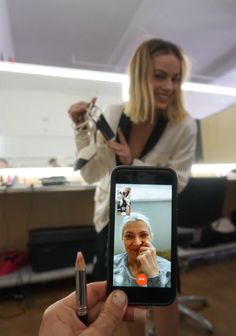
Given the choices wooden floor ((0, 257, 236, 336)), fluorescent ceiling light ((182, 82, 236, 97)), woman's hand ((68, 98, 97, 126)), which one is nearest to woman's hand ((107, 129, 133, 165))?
woman's hand ((68, 98, 97, 126))

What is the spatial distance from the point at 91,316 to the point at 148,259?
10 centimetres

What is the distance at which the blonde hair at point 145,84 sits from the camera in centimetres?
66

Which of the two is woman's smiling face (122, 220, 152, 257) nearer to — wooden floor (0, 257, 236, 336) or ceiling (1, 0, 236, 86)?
wooden floor (0, 257, 236, 336)

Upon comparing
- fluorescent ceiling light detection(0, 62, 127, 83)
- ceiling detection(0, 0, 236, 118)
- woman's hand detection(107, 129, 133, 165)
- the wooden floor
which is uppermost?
ceiling detection(0, 0, 236, 118)

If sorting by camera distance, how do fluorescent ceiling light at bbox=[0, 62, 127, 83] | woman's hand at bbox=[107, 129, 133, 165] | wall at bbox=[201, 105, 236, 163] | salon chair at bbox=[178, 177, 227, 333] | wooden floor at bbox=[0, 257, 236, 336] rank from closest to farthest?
woman's hand at bbox=[107, 129, 133, 165] < wooden floor at bbox=[0, 257, 236, 336] < salon chair at bbox=[178, 177, 227, 333] < fluorescent ceiling light at bbox=[0, 62, 127, 83] < wall at bbox=[201, 105, 236, 163]

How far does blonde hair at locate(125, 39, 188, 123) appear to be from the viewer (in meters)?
0.66

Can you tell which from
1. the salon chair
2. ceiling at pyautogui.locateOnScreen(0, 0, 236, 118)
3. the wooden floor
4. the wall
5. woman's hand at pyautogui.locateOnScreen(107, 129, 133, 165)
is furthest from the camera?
the wall

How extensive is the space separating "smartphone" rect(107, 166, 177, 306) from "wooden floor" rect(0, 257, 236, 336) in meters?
0.75

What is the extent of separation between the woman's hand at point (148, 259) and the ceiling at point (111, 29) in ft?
5.92

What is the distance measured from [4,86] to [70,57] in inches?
40.2

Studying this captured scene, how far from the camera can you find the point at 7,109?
1832mm

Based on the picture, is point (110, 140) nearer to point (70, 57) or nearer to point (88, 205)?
point (88, 205)

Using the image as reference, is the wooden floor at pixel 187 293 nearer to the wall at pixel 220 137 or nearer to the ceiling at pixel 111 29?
the wall at pixel 220 137

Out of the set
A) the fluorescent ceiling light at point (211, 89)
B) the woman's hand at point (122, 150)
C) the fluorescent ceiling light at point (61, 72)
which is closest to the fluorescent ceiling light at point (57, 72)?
the fluorescent ceiling light at point (61, 72)
